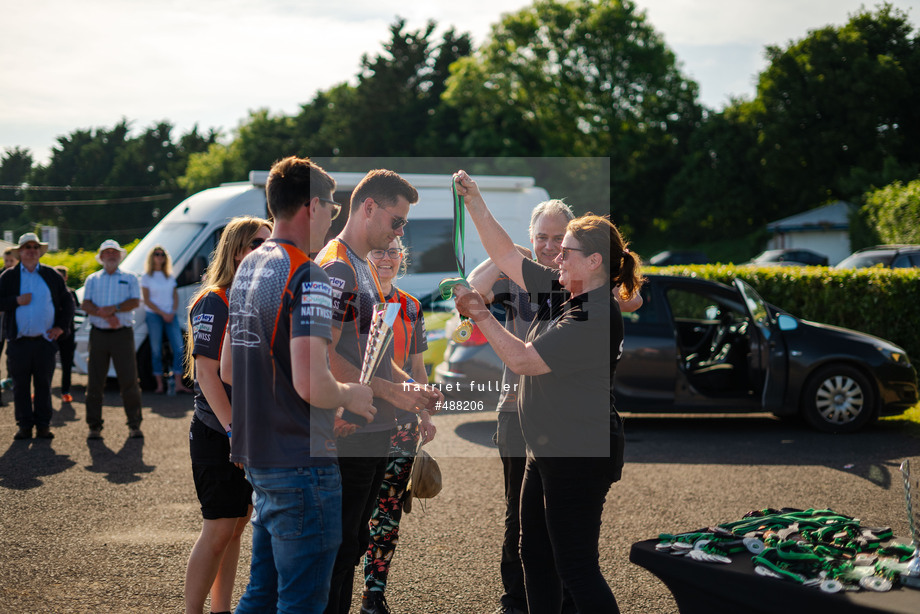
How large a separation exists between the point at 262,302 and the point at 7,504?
4.56 metres

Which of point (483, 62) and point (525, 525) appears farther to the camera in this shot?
point (483, 62)

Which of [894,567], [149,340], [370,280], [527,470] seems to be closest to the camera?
[894,567]

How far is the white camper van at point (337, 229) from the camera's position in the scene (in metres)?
11.5

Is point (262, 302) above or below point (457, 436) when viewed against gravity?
above

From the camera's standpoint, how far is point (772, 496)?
6227mm

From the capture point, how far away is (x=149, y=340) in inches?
447

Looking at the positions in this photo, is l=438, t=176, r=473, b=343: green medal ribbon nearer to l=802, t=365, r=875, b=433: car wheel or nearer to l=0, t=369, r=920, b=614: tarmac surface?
l=0, t=369, r=920, b=614: tarmac surface

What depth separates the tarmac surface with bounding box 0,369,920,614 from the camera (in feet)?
14.4

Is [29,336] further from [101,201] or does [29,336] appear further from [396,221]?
[101,201]

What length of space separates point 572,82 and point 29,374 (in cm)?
4842

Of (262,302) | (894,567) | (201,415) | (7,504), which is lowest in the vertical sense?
(7,504)

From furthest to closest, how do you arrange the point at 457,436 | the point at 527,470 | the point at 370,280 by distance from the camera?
the point at 457,436 → the point at 527,470 → the point at 370,280

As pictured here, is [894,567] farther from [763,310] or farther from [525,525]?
[763,310]

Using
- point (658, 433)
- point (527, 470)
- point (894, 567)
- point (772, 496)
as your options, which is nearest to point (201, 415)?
point (527, 470)
